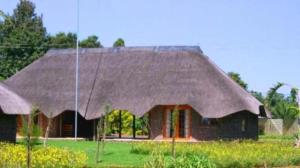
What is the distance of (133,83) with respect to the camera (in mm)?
36281

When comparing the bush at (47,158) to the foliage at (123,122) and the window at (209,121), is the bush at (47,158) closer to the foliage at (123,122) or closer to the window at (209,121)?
the window at (209,121)

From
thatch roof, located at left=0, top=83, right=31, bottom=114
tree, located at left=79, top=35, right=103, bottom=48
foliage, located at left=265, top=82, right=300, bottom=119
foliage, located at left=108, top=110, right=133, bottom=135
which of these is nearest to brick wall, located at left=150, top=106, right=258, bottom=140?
foliage, located at left=108, top=110, right=133, bottom=135

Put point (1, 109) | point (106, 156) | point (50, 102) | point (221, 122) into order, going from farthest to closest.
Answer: point (50, 102) < point (221, 122) < point (1, 109) < point (106, 156)

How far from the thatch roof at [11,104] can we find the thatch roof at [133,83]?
690 cm

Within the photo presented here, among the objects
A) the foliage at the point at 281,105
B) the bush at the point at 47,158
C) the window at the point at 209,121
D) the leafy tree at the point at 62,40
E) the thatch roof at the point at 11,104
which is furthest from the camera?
the leafy tree at the point at 62,40

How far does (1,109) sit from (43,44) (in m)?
30.0

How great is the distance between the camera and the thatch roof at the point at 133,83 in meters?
34.0

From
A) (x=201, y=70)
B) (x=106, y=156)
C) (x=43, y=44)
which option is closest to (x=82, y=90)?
(x=201, y=70)

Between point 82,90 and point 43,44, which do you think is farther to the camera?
point 43,44

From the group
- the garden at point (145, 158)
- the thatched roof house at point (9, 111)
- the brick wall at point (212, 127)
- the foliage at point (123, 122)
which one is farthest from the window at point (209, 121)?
the thatched roof house at point (9, 111)

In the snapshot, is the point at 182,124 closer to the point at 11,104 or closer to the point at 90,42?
the point at 11,104

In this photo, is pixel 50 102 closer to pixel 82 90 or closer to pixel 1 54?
pixel 82 90

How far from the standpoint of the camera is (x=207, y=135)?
1331 inches

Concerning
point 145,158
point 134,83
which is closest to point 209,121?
point 134,83
